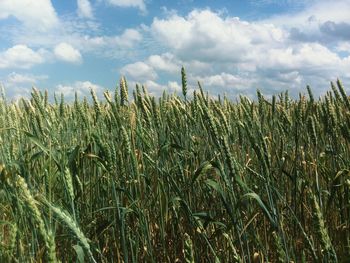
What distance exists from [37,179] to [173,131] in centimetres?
88

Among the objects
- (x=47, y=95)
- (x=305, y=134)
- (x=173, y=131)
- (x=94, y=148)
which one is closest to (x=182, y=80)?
(x=173, y=131)

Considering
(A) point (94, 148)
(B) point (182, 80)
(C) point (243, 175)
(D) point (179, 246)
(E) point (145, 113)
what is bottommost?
(D) point (179, 246)

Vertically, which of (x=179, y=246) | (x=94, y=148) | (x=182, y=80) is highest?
(x=182, y=80)

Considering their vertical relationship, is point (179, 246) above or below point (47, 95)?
below

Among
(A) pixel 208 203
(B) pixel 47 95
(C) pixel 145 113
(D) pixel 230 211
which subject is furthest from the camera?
(B) pixel 47 95

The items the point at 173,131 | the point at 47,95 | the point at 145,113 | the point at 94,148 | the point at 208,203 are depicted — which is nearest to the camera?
the point at 145,113

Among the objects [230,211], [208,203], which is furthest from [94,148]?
[230,211]

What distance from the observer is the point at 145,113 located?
2.10 m

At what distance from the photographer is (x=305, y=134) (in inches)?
113

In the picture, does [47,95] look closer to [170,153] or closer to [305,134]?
[170,153]

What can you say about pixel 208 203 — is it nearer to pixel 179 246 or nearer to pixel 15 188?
pixel 179 246

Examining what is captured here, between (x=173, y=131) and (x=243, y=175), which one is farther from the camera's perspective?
(x=173, y=131)

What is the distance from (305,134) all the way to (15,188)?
1928mm

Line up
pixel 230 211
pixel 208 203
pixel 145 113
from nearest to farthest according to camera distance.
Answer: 1. pixel 230 211
2. pixel 145 113
3. pixel 208 203
